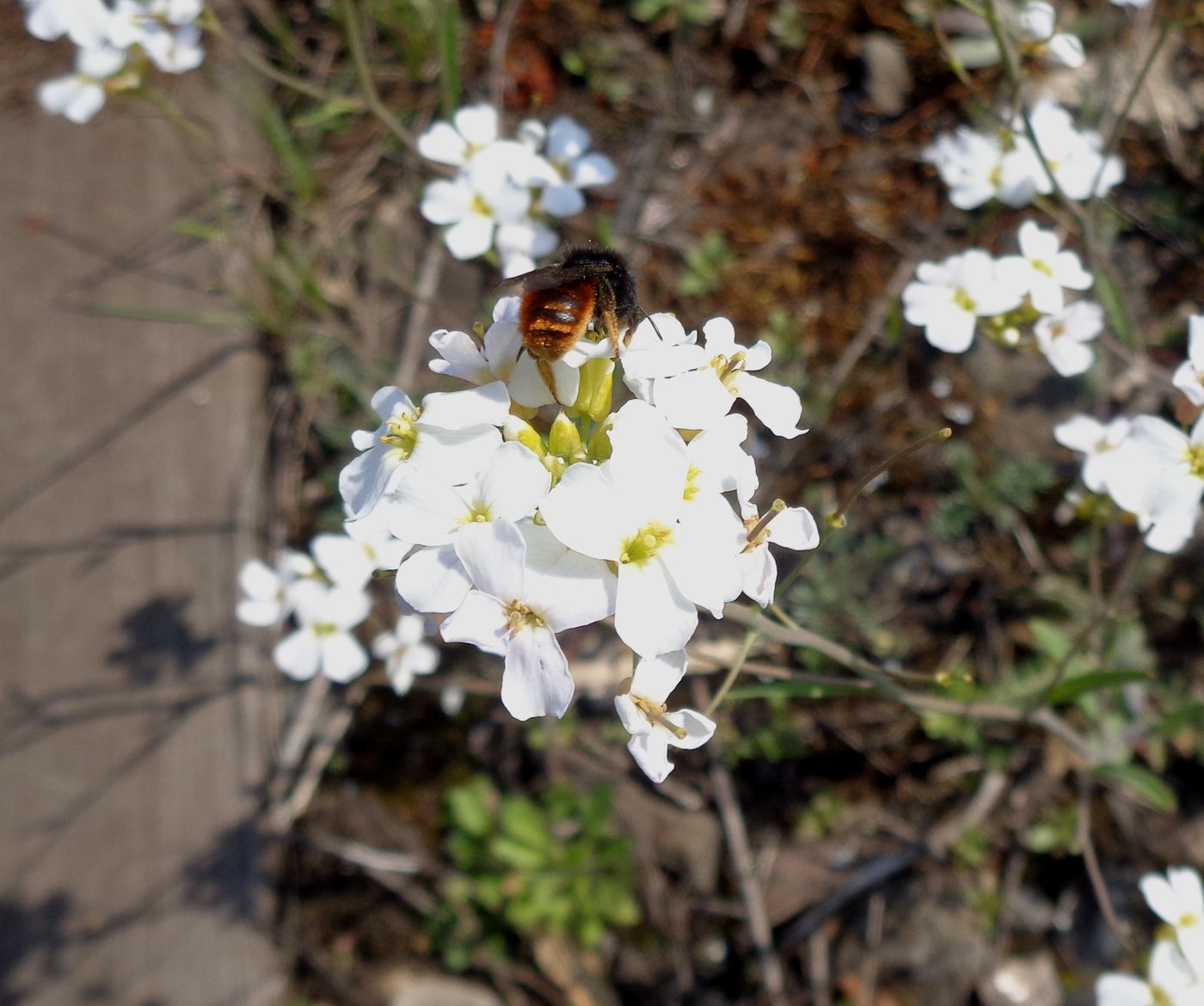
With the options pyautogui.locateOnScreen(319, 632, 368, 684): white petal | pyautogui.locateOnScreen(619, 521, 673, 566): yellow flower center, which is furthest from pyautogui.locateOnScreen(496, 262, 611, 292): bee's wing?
pyautogui.locateOnScreen(319, 632, 368, 684): white petal

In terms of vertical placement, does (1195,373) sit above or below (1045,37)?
below

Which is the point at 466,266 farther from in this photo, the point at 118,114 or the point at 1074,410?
the point at 1074,410

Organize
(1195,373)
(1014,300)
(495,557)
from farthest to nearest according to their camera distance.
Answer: (1014,300)
(1195,373)
(495,557)

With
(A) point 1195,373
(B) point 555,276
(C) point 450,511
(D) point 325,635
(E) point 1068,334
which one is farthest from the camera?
(D) point 325,635

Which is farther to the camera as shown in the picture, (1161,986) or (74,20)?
(74,20)

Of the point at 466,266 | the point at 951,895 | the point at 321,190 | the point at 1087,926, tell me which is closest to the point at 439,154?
the point at 466,266

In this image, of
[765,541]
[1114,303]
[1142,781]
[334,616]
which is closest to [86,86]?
[334,616]

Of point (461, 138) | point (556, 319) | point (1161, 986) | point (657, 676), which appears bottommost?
point (1161, 986)

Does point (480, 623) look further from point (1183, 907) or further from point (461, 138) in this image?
point (1183, 907)
